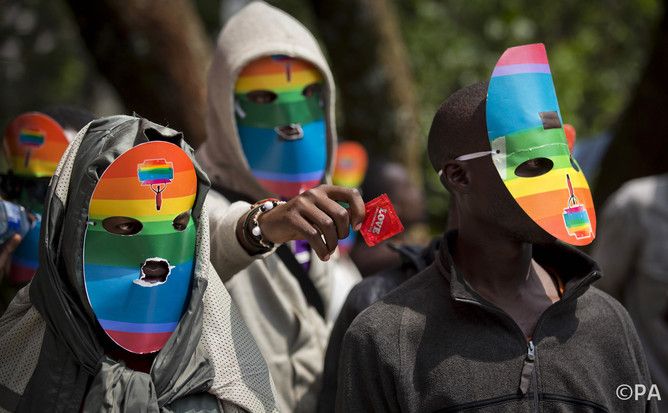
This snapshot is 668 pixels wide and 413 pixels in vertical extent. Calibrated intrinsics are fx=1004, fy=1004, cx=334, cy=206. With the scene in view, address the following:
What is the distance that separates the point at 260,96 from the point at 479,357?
5.32ft

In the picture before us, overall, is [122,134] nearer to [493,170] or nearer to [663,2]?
[493,170]

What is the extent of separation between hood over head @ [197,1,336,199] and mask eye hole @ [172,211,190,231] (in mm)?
919

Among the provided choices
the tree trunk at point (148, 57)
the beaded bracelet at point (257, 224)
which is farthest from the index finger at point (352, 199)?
the tree trunk at point (148, 57)

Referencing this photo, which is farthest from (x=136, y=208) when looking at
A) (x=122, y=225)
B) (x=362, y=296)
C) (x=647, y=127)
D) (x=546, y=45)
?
(x=546, y=45)

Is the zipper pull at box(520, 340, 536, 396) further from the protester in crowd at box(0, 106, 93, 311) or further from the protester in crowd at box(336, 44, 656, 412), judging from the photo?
the protester in crowd at box(0, 106, 93, 311)

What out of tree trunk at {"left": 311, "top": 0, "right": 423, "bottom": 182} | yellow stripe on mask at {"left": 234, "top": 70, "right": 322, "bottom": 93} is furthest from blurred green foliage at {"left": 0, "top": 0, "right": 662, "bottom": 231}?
yellow stripe on mask at {"left": 234, "top": 70, "right": 322, "bottom": 93}

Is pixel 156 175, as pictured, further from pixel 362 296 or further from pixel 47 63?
pixel 47 63

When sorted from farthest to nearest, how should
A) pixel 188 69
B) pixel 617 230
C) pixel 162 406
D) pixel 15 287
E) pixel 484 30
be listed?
1. pixel 484 30
2. pixel 188 69
3. pixel 617 230
4. pixel 15 287
5. pixel 162 406

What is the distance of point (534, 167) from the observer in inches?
123

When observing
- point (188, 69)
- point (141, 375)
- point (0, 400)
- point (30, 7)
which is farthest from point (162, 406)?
point (30, 7)

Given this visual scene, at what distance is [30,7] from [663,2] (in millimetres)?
9692

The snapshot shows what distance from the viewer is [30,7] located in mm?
14203

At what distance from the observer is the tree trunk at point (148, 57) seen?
20.8ft

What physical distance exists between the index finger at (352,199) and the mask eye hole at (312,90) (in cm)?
124
